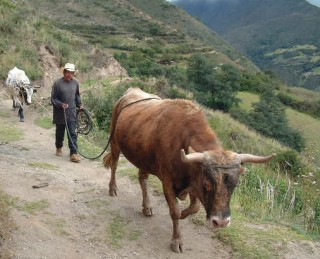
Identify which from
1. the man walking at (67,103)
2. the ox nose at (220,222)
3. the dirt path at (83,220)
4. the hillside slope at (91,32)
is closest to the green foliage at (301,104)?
the hillside slope at (91,32)

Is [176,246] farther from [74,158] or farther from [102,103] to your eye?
[102,103]

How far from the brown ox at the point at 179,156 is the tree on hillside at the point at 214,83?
35.7m

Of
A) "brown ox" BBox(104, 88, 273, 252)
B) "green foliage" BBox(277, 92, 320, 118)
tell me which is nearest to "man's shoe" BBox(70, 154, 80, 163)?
"brown ox" BBox(104, 88, 273, 252)

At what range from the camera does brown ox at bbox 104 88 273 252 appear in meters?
4.79

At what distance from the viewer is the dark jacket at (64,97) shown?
9469 millimetres

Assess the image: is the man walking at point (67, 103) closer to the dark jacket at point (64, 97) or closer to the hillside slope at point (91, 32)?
the dark jacket at point (64, 97)

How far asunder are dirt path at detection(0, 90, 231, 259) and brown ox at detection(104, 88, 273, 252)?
1.04ft

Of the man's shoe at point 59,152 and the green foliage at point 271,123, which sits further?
the green foliage at point 271,123

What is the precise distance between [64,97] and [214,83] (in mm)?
37771

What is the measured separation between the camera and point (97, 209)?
706cm

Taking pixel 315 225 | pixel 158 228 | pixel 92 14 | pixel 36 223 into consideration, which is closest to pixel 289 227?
pixel 315 225

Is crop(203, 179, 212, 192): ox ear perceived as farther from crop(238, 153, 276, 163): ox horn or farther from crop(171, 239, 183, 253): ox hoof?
crop(171, 239, 183, 253): ox hoof

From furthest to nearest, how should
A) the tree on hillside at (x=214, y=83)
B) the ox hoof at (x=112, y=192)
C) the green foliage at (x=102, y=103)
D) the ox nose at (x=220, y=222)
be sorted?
the tree on hillside at (x=214, y=83) → the green foliage at (x=102, y=103) → the ox hoof at (x=112, y=192) → the ox nose at (x=220, y=222)

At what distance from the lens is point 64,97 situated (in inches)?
375
